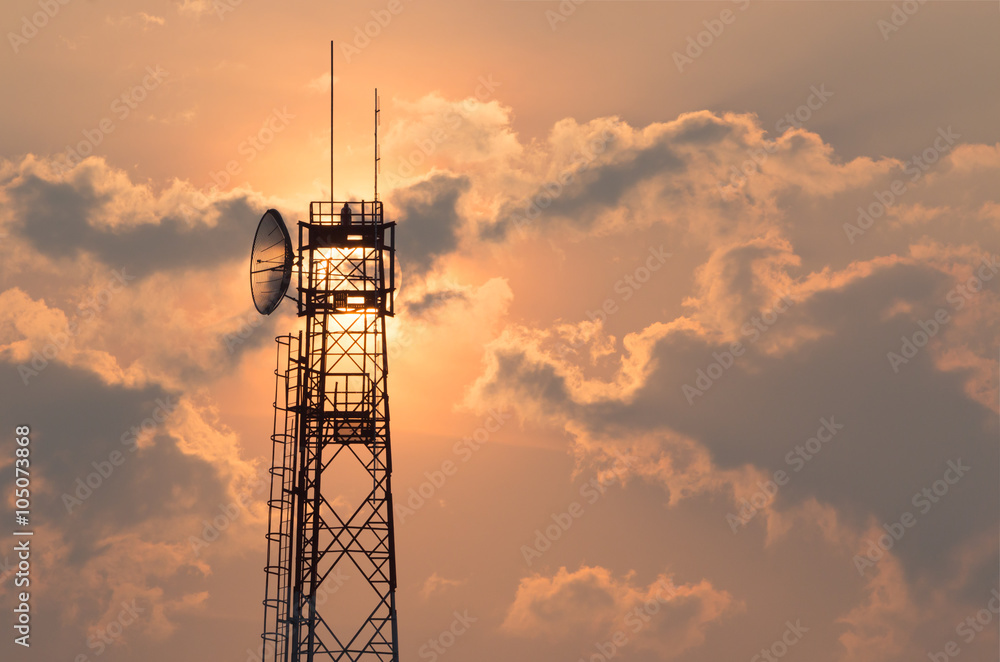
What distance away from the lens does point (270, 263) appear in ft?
239

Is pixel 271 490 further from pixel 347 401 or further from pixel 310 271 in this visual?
Answer: pixel 310 271

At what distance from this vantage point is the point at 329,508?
70.9 meters

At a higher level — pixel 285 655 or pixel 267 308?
pixel 267 308

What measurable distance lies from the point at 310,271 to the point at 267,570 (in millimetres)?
15325

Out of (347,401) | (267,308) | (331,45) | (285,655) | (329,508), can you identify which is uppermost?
(331,45)

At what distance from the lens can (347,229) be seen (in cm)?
7375

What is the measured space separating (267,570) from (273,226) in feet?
57.3

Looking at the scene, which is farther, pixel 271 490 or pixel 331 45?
pixel 331 45

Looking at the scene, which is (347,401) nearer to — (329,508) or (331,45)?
(329,508)

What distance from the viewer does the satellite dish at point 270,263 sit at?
71.5 metres

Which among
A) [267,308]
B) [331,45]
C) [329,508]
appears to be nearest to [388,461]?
[329,508]

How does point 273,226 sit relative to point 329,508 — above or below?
above

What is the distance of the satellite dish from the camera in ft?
235

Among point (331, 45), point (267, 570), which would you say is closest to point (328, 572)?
point (267, 570)
